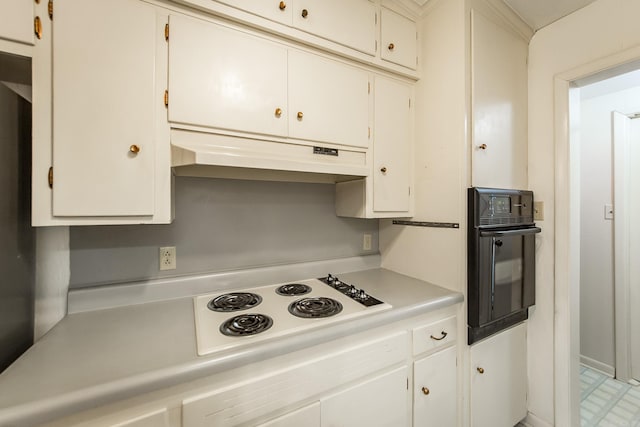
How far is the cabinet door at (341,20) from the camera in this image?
49.8 inches

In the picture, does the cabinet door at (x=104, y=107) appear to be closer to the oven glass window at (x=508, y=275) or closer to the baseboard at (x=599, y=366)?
the oven glass window at (x=508, y=275)

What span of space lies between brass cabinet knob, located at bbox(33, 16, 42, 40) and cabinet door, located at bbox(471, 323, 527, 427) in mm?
2291

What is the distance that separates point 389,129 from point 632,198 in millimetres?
2294

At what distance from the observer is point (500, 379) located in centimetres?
155

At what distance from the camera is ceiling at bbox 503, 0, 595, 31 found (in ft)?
4.78

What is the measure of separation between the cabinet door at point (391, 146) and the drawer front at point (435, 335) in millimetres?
661

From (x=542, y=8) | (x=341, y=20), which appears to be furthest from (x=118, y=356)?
(x=542, y=8)

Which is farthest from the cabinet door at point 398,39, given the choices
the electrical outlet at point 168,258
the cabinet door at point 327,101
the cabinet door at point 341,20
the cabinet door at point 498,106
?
the electrical outlet at point 168,258

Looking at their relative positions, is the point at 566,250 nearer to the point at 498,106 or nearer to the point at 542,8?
the point at 498,106

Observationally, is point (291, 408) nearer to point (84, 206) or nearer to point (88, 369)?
point (88, 369)

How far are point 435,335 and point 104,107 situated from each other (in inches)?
68.2

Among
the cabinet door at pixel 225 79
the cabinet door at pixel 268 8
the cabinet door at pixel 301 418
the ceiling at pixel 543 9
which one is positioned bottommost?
the cabinet door at pixel 301 418

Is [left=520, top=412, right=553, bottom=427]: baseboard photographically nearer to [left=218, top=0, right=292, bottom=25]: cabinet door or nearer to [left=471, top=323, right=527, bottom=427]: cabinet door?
[left=471, top=323, right=527, bottom=427]: cabinet door

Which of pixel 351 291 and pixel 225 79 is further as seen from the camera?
pixel 351 291
